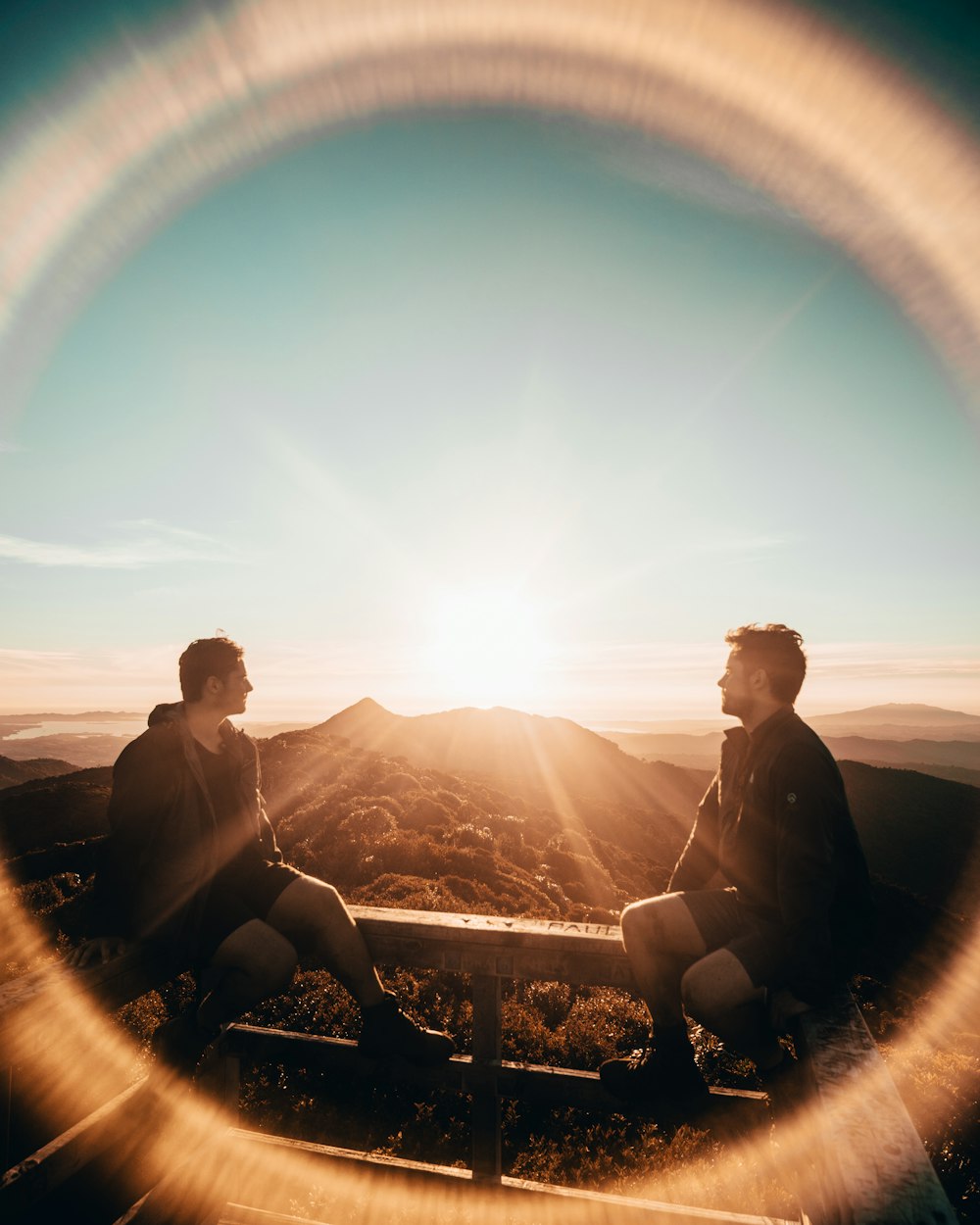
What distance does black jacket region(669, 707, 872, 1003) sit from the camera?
2840 millimetres

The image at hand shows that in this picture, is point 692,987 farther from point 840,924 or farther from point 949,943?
point 949,943

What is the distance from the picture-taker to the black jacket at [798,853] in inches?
112

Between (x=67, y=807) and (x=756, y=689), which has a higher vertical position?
(x=756, y=689)

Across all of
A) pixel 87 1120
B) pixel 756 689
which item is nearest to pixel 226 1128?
pixel 87 1120

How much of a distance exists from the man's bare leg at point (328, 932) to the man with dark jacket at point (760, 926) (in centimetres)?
137

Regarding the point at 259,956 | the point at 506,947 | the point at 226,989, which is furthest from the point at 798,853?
the point at 226,989

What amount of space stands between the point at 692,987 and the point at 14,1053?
2850 mm

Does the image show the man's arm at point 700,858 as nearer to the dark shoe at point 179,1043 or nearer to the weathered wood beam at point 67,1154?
the dark shoe at point 179,1043

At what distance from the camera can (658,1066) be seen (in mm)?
3066

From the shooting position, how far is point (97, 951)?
9.68 ft

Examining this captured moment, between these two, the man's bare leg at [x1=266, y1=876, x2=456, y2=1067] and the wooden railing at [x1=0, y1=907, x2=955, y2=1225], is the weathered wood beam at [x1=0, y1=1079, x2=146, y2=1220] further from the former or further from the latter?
the man's bare leg at [x1=266, y1=876, x2=456, y2=1067]

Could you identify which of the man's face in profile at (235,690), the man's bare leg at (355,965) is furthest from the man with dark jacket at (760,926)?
the man's face in profile at (235,690)

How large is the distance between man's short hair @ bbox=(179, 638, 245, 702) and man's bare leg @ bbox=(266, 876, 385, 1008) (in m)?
1.42

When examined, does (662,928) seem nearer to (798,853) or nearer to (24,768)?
(798,853)
